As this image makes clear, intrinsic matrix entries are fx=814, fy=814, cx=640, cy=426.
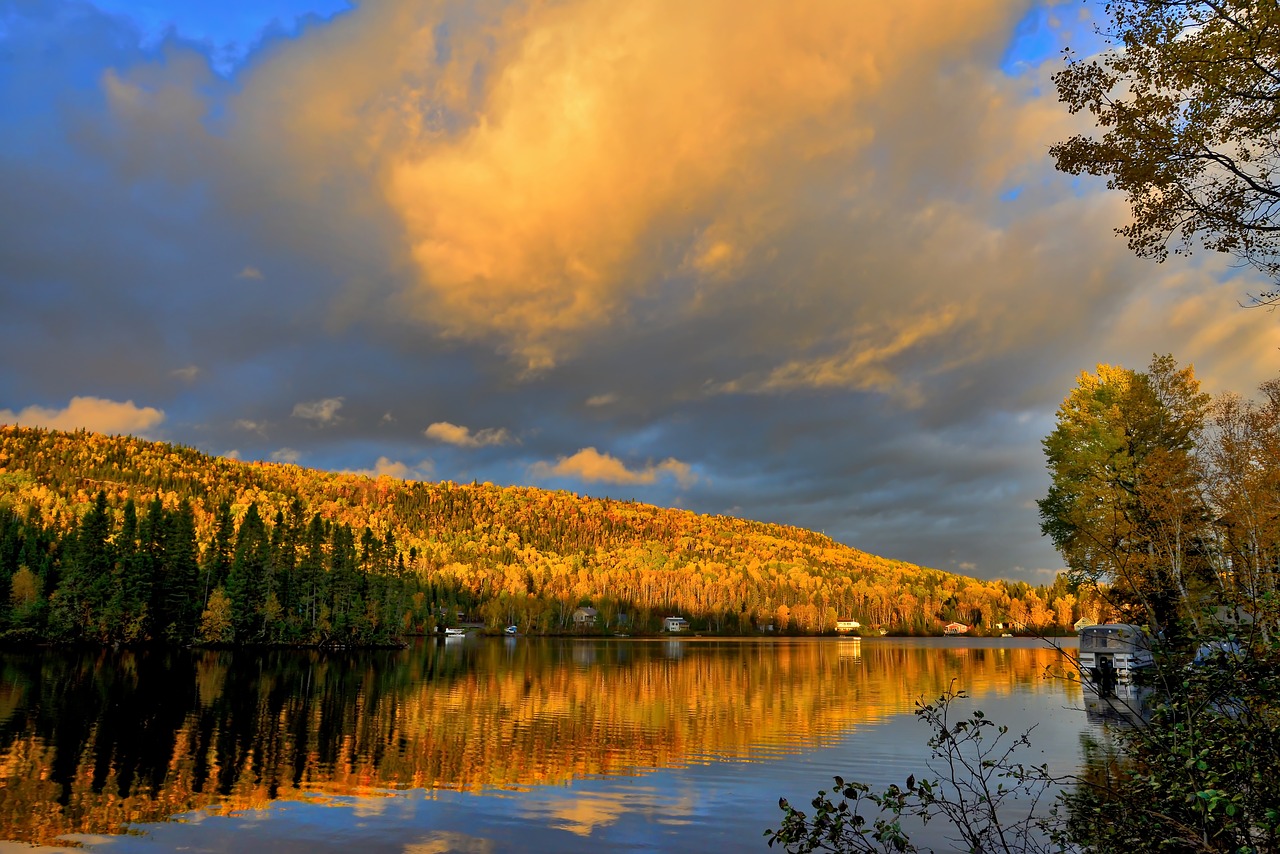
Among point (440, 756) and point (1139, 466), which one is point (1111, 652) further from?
point (440, 756)

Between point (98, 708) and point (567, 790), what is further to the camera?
point (98, 708)

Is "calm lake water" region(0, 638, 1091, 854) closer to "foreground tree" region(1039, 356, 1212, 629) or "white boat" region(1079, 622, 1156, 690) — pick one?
"white boat" region(1079, 622, 1156, 690)

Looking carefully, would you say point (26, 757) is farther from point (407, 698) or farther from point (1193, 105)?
point (1193, 105)

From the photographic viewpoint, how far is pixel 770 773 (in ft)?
104

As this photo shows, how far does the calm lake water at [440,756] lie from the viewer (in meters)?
22.5

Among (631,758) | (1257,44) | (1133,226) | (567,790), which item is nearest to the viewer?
(1257,44)

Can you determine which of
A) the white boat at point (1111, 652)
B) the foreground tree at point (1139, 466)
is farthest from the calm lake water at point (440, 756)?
the foreground tree at point (1139, 466)

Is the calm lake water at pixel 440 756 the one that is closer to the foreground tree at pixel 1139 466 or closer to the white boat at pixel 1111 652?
the white boat at pixel 1111 652

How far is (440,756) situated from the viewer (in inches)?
1364

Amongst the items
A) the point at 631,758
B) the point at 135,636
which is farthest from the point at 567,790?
the point at 135,636

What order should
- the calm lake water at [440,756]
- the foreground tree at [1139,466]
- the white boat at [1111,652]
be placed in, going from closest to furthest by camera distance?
the calm lake water at [440,756] → the foreground tree at [1139,466] → the white boat at [1111,652]

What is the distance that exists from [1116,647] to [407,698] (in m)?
57.3

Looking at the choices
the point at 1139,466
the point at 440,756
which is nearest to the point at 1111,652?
the point at 1139,466

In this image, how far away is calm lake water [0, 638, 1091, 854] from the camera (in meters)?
22.5
